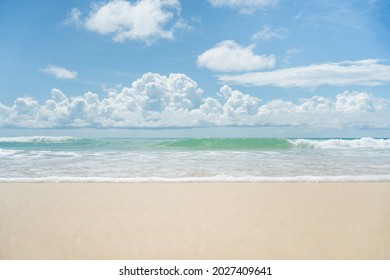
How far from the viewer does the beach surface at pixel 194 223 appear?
2.58 metres

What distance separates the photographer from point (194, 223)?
3.09 m

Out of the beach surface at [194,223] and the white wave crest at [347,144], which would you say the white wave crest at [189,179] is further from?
the white wave crest at [347,144]

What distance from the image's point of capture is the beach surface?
2576 millimetres

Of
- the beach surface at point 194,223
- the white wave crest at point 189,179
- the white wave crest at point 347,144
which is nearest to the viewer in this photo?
the beach surface at point 194,223

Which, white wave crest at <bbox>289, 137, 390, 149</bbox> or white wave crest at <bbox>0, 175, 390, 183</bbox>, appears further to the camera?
white wave crest at <bbox>289, 137, 390, 149</bbox>

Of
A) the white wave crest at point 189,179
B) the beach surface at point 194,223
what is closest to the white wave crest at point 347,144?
the white wave crest at point 189,179

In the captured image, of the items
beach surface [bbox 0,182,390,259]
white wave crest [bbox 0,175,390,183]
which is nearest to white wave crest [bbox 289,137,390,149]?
white wave crest [bbox 0,175,390,183]

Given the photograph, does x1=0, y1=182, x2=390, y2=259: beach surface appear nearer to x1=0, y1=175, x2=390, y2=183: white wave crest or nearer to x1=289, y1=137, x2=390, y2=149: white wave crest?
x1=0, y1=175, x2=390, y2=183: white wave crest

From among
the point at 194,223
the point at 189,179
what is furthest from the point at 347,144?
the point at 194,223

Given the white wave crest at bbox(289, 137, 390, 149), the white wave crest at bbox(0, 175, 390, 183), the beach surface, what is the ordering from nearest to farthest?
1. the beach surface
2. the white wave crest at bbox(0, 175, 390, 183)
3. the white wave crest at bbox(289, 137, 390, 149)

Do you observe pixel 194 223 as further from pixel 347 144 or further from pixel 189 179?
pixel 347 144

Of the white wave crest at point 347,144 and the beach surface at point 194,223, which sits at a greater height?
the white wave crest at point 347,144

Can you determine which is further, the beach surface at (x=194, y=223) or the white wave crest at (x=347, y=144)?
the white wave crest at (x=347, y=144)

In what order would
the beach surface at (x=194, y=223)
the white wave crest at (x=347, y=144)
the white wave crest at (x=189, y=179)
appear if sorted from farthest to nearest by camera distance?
the white wave crest at (x=347, y=144)
the white wave crest at (x=189, y=179)
the beach surface at (x=194, y=223)
